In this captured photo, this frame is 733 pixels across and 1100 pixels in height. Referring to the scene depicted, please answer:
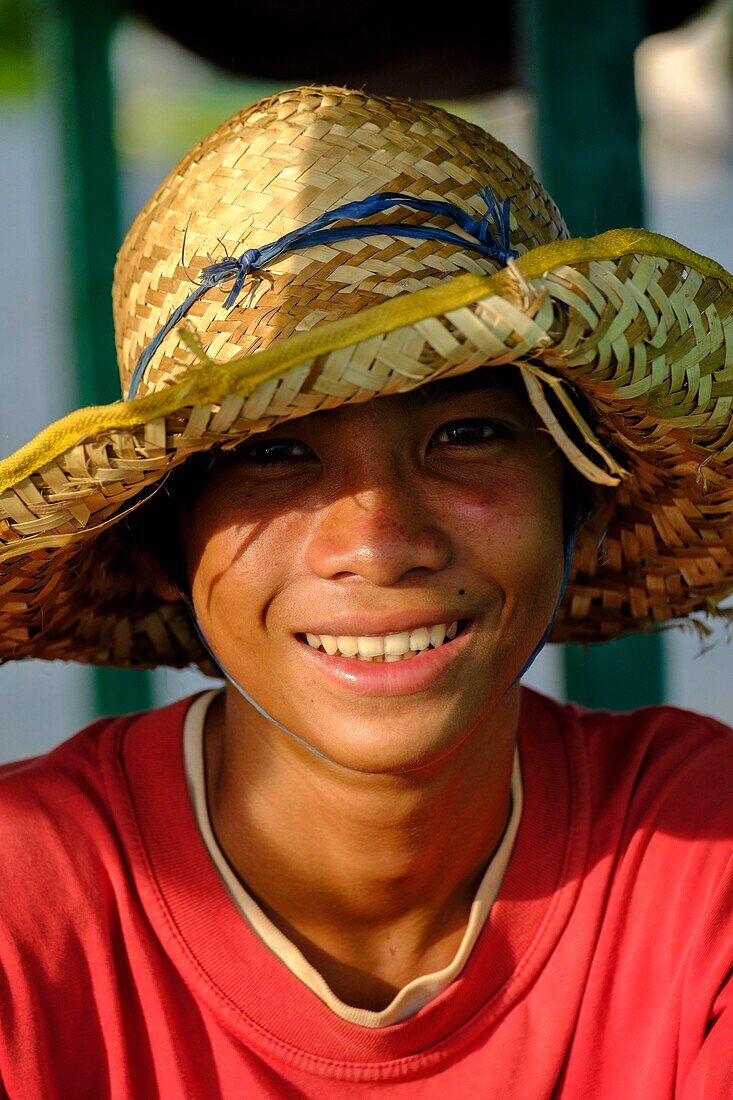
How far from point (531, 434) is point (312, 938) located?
0.75 meters

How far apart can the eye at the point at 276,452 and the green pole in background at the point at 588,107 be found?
1.24 m

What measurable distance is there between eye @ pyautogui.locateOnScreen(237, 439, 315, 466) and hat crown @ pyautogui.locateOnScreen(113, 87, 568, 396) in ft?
0.42

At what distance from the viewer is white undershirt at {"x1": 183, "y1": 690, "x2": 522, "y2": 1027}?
1698 millimetres

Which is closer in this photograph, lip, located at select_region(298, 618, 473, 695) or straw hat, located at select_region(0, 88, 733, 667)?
straw hat, located at select_region(0, 88, 733, 667)

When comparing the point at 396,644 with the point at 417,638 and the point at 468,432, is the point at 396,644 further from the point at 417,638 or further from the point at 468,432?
the point at 468,432

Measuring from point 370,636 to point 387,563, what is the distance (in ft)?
0.36

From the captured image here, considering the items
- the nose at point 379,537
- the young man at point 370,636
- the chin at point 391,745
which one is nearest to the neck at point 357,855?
the young man at point 370,636

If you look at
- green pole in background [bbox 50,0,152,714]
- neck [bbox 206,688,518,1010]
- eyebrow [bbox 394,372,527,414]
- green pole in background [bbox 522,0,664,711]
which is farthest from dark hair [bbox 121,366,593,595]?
green pole in background [bbox 50,0,152,714]

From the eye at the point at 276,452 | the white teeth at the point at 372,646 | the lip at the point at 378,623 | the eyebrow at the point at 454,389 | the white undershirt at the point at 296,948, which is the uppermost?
the eyebrow at the point at 454,389

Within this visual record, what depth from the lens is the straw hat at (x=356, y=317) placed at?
132 cm

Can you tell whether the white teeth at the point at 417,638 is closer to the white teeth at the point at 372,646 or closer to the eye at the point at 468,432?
the white teeth at the point at 372,646

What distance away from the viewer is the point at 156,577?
1.86 meters

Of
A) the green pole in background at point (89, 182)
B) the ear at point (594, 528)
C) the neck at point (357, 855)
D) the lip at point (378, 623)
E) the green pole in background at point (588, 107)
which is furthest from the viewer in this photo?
the green pole in background at point (89, 182)

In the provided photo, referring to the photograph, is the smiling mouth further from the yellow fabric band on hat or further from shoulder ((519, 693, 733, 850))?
shoulder ((519, 693, 733, 850))
